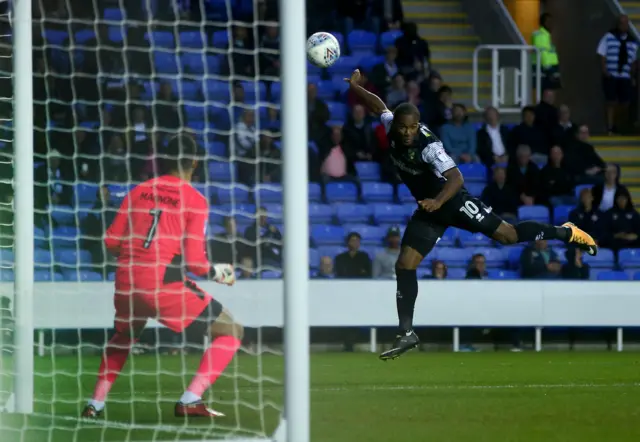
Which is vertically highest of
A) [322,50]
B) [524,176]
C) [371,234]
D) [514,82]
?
[514,82]

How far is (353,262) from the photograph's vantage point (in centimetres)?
1480

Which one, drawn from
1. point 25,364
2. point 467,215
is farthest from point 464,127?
point 25,364

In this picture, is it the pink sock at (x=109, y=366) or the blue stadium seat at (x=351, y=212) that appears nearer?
the pink sock at (x=109, y=366)

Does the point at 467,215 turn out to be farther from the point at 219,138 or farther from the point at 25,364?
the point at 219,138

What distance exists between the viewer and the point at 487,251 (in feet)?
52.3

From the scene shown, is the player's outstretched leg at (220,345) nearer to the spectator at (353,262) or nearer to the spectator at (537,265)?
the spectator at (353,262)

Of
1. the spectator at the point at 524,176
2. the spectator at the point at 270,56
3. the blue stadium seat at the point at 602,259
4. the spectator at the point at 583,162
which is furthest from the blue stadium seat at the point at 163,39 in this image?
the blue stadium seat at the point at 602,259

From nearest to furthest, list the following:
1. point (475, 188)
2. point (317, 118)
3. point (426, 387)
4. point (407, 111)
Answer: point (407, 111)
point (426, 387)
point (317, 118)
point (475, 188)

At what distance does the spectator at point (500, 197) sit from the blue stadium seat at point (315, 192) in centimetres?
195

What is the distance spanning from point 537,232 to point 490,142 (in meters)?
6.34

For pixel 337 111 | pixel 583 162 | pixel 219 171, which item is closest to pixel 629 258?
pixel 583 162

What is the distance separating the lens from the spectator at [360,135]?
16047 millimetres

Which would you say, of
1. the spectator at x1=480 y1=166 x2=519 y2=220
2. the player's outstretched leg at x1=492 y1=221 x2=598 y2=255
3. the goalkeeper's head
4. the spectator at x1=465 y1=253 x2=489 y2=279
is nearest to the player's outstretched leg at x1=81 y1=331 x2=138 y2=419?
the goalkeeper's head

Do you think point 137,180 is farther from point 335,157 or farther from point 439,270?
point 439,270
